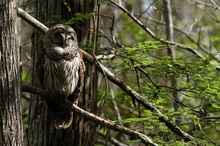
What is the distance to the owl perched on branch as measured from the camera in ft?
16.7

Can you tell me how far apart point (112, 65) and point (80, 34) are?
1.76 ft

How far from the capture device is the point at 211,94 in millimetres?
4809

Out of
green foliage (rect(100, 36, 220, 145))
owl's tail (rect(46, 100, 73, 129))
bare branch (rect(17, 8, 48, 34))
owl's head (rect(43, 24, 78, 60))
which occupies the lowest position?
owl's tail (rect(46, 100, 73, 129))

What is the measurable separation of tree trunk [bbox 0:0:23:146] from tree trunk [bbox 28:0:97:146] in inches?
51.0

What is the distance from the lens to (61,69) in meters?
5.22

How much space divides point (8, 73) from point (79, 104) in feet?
4.75

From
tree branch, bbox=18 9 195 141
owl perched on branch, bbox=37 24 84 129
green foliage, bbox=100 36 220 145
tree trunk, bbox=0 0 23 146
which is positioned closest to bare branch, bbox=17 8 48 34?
tree branch, bbox=18 9 195 141

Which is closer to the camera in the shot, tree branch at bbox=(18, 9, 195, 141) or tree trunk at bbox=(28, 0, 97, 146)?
tree branch at bbox=(18, 9, 195, 141)

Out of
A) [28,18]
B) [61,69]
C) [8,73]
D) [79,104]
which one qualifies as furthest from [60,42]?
[8,73]

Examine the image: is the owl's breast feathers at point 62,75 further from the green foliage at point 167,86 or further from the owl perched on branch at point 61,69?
the green foliage at point 167,86

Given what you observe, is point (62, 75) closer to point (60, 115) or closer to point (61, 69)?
point (61, 69)

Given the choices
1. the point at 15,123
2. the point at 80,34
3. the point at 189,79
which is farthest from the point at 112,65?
the point at 15,123

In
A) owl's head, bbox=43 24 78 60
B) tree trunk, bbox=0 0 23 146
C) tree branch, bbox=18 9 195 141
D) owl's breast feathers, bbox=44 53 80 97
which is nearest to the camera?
→ tree trunk, bbox=0 0 23 146

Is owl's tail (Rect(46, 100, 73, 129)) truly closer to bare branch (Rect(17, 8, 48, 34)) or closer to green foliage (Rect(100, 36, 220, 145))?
green foliage (Rect(100, 36, 220, 145))
